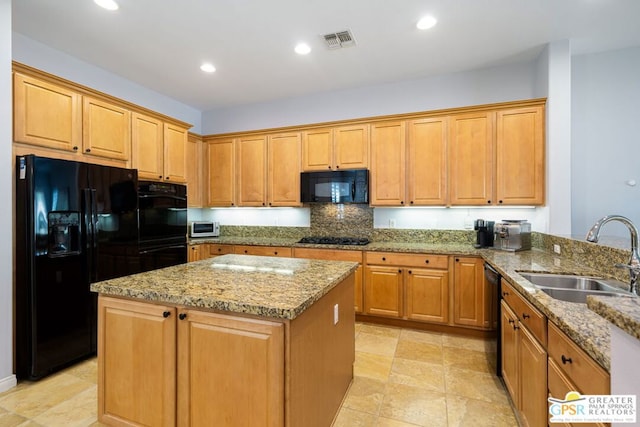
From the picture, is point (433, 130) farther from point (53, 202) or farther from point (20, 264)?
point (20, 264)

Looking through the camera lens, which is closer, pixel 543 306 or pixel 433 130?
pixel 543 306

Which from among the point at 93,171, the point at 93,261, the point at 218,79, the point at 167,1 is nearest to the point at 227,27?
the point at 167,1

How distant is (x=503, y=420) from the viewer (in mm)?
1873

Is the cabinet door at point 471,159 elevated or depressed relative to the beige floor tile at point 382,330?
elevated

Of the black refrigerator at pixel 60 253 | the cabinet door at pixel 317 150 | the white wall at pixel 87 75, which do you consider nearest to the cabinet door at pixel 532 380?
the cabinet door at pixel 317 150

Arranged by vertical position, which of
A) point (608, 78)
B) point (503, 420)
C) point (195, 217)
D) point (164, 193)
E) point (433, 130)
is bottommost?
point (503, 420)

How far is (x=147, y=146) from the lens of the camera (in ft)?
11.4

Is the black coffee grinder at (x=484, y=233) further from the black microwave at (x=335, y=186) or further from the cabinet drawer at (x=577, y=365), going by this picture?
the cabinet drawer at (x=577, y=365)

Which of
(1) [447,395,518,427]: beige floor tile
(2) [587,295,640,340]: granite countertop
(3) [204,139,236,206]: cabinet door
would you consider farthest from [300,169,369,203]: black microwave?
(2) [587,295,640,340]: granite countertop

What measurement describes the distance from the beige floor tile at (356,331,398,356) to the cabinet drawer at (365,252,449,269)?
0.79 meters

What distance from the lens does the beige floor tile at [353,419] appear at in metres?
1.85

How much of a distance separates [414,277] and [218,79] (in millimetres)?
3402

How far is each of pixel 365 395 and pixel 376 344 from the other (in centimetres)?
86

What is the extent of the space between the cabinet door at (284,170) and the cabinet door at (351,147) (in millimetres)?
586
